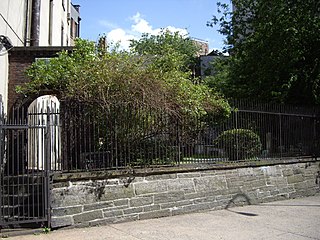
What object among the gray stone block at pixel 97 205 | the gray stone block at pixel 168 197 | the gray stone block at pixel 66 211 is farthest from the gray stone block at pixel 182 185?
the gray stone block at pixel 66 211

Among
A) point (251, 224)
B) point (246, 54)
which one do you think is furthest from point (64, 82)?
point (246, 54)

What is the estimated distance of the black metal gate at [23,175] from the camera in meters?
7.02

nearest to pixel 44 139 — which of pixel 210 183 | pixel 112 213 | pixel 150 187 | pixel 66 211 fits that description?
pixel 66 211

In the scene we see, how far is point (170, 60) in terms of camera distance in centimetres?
1157

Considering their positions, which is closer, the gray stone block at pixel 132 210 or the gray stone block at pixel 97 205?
the gray stone block at pixel 97 205

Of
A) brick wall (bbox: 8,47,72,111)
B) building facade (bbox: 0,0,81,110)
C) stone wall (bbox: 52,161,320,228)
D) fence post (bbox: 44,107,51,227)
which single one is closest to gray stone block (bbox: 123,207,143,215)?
stone wall (bbox: 52,161,320,228)

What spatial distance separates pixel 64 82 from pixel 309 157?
825 cm

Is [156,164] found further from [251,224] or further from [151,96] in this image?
[251,224]

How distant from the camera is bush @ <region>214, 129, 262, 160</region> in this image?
10.1m

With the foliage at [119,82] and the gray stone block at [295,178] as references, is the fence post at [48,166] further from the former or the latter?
the gray stone block at [295,178]

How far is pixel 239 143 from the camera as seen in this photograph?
34.5 feet

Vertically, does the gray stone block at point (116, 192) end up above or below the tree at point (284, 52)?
below

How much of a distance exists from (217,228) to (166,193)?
61.9 inches

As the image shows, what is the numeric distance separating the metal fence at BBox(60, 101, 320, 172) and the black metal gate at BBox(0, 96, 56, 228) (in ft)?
1.47
